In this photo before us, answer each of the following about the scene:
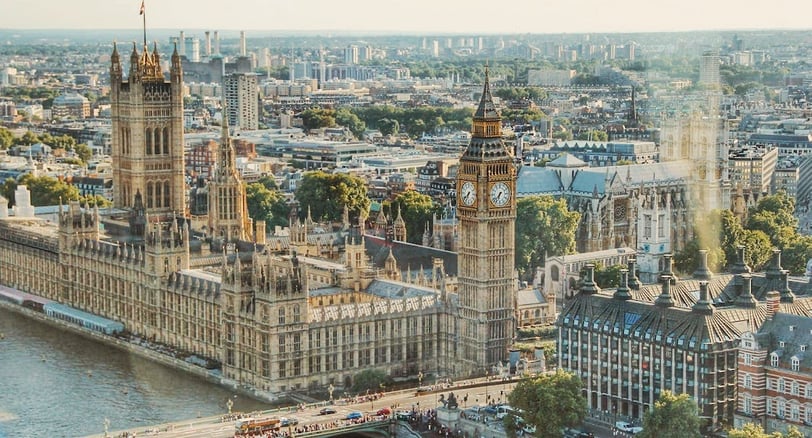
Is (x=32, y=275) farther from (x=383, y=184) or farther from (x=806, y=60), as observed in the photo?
(x=806, y=60)

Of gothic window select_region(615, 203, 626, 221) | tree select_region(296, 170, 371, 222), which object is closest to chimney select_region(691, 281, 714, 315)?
gothic window select_region(615, 203, 626, 221)

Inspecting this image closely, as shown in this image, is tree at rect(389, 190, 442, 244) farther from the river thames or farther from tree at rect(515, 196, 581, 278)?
the river thames

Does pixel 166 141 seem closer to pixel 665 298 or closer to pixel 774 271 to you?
pixel 774 271

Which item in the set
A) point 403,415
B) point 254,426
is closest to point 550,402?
point 403,415

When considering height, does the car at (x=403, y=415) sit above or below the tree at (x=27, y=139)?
below

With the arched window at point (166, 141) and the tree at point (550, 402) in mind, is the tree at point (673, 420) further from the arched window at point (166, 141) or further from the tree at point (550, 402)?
the arched window at point (166, 141)

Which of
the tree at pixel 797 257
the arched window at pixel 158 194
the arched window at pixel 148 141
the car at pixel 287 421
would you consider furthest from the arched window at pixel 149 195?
the car at pixel 287 421
